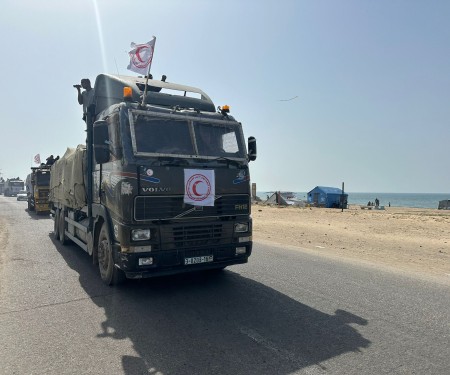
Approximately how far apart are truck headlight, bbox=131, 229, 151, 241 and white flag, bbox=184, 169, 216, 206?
0.85m

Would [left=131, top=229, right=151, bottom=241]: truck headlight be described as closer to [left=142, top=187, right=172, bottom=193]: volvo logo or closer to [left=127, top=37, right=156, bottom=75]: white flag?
[left=142, top=187, right=172, bottom=193]: volvo logo

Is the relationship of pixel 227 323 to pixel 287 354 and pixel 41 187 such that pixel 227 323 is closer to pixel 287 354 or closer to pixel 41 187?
pixel 287 354

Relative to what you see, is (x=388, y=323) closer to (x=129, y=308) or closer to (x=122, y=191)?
(x=129, y=308)

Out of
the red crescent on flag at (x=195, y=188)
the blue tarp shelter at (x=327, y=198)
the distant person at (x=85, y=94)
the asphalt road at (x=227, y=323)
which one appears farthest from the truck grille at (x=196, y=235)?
the blue tarp shelter at (x=327, y=198)

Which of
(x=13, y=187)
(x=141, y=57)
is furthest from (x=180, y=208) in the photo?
(x=13, y=187)

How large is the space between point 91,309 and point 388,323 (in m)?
4.51

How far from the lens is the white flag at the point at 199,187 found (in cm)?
587

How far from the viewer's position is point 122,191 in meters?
5.59

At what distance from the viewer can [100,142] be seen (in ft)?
19.8

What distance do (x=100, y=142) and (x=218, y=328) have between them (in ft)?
12.4

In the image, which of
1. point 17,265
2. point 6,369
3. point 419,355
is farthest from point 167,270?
point 17,265

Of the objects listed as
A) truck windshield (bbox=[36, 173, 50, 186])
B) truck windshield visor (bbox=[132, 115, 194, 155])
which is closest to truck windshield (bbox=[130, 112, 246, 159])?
truck windshield visor (bbox=[132, 115, 194, 155])

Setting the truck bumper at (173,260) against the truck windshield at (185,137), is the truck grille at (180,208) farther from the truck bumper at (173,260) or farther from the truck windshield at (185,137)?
the truck windshield at (185,137)

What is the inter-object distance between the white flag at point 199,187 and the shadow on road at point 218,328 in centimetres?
170
